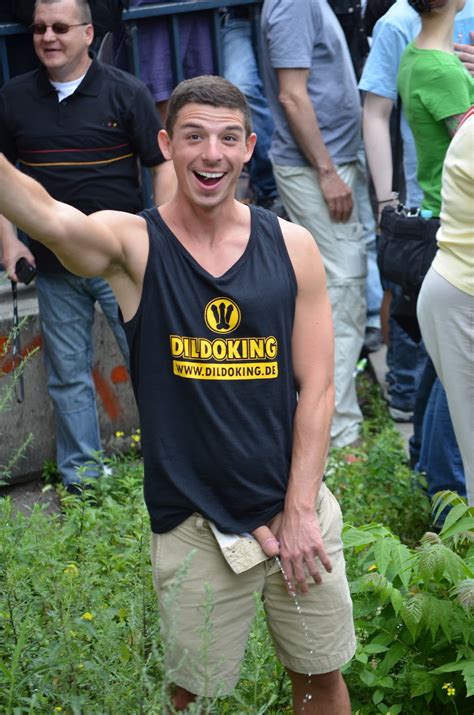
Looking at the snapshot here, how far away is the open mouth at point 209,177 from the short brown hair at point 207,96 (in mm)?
182

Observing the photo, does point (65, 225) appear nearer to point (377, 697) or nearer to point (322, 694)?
point (322, 694)

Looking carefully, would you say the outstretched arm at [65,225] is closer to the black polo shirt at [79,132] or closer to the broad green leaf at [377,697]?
the broad green leaf at [377,697]

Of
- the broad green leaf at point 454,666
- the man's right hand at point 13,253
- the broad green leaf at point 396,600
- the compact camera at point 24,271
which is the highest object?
the man's right hand at point 13,253

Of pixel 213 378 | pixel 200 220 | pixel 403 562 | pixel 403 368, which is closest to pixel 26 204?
pixel 200 220

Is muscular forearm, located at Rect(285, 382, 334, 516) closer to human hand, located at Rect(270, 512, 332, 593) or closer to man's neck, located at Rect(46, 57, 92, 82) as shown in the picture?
human hand, located at Rect(270, 512, 332, 593)

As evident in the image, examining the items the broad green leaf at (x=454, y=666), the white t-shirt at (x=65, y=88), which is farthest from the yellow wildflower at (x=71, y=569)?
the white t-shirt at (x=65, y=88)

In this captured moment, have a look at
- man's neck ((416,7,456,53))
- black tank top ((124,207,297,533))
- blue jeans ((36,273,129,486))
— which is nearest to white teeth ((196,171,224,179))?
black tank top ((124,207,297,533))

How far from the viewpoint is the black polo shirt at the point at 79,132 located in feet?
18.1

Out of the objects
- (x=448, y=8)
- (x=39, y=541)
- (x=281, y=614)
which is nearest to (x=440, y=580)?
(x=281, y=614)

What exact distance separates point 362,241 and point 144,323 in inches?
141

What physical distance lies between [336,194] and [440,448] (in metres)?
1.64

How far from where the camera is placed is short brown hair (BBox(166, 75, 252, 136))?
3.30m

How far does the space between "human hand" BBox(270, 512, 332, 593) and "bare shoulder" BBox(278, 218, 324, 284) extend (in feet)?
2.05

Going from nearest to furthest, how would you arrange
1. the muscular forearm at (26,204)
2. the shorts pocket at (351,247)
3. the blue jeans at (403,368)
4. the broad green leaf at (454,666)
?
the muscular forearm at (26,204), the broad green leaf at (454,666), the shorts pocket at (351,247), the blue jeans at (403,368)
